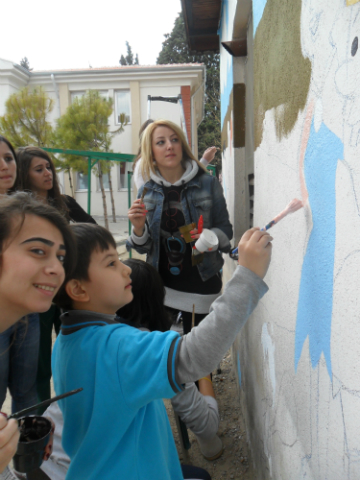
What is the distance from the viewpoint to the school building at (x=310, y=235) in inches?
27.4

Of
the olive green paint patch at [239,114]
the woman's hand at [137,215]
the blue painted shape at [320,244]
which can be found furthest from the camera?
the olive green paint patch at [239,114]

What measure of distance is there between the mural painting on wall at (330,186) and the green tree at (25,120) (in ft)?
47.4

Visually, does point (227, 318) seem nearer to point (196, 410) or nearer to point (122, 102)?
point (196, 410)

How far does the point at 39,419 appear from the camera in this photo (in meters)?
1.08

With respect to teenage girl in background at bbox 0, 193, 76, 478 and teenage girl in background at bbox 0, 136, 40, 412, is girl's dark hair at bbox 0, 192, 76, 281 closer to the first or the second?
teenage girl in background at bbox 0, 193, 76, 478

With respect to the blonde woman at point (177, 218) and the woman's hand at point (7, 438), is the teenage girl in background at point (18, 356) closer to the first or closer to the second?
the blonde woman at point (177, 218)

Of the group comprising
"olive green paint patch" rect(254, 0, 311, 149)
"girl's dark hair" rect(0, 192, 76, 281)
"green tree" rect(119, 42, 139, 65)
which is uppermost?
"green tree" rect(119, 42, 139, 65)

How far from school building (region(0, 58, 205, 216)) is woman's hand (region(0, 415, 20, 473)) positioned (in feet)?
49.8

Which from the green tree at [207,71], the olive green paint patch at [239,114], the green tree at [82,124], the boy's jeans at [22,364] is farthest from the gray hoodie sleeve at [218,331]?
the green tree at [207,71]

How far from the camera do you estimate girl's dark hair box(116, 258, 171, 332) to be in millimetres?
1777

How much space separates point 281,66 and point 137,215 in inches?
46.8

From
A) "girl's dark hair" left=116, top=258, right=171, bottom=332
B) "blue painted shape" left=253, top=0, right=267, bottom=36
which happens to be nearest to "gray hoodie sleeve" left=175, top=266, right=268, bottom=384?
"girl's dark hair" left=116, top=258, right=171, bottom=332

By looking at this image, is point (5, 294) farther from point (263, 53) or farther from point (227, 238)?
point (227, 238)

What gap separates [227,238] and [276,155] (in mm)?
978
